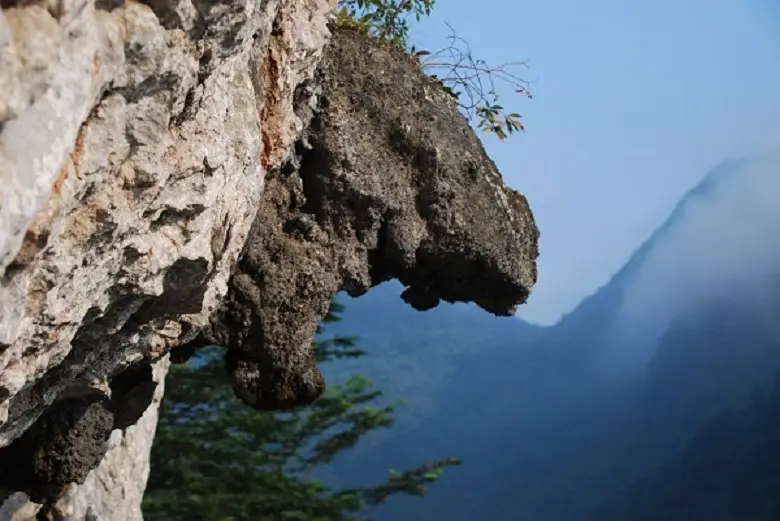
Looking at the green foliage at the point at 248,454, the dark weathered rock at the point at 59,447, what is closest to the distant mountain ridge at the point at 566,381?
the green foliage at the point at 248,454

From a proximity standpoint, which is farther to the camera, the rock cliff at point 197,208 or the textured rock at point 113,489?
the textured rock at point 113,489

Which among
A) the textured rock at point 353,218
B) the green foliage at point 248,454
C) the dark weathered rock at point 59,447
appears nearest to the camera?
the dark weathered rock at point 59,447

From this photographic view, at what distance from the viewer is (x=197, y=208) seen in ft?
9.14

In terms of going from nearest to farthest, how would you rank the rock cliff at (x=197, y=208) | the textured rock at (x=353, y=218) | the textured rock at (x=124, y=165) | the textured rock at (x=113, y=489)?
the textured rock at (x=124, y=165)
the rock cliff at (x=197, y=208)
the textured rock at (x=353, y=218)
the textured rock at (x=113, y=489)

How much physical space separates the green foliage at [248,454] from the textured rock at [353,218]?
5741mm

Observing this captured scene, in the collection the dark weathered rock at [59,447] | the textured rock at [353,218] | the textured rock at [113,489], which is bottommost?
the dark weathered rock at [59,447]

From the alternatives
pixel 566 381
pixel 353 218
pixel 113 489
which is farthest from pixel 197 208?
pixel 566 381

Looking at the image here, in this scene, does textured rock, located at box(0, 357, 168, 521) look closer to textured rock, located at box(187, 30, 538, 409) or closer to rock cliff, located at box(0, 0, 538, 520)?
rock cliff, located at box(0, 0, 538, 520)

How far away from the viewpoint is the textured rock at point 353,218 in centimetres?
385

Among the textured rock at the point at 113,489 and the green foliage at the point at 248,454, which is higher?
the green foliage at the point at 248,454

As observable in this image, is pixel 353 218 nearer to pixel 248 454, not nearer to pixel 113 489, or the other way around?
pixel 113 489

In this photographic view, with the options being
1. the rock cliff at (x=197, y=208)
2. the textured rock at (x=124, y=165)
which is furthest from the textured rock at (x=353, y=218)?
the textured rock at (x=124, y=165)

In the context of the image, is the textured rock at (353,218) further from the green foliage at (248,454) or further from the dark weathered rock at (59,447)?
the green foliage at (248,454)

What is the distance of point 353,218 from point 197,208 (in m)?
1.22
